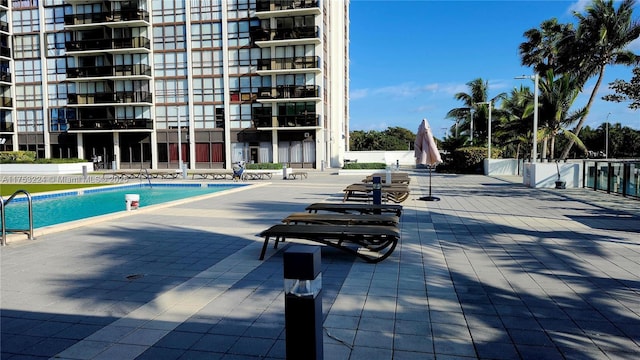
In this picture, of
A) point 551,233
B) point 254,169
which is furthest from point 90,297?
point 254,169

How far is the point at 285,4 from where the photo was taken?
129 feet

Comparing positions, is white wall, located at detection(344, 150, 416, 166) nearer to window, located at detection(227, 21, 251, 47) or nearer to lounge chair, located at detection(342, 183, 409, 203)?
window, located at detection(227, 21, 251, 47)

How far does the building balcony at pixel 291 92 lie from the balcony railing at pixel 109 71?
1210 centimetres

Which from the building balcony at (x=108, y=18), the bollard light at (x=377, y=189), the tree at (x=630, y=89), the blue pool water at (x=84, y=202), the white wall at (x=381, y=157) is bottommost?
the blue pool water at (x=84, y=202)

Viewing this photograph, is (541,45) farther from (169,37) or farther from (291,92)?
(169,37)

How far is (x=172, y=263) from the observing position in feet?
21.1

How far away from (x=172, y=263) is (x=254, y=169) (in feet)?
84.3

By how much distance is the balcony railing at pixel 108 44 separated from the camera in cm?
4134

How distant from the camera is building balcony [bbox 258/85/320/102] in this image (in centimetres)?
3888

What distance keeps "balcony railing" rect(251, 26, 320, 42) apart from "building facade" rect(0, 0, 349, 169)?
0.09 meters

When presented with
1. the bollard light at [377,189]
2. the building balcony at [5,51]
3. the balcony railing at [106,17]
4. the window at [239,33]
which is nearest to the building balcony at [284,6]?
the window at [239,33]

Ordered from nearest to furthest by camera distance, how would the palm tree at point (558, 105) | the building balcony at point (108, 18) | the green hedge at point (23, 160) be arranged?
the palm tree at point (558, 105)
the green hedge at point (23, 160)
the building balcony at point (108, 18)

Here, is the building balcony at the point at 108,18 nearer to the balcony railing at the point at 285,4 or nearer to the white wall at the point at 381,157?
the balcony railing at the point at 285,4

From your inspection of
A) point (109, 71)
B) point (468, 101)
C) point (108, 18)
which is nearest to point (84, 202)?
point (109, 71)
